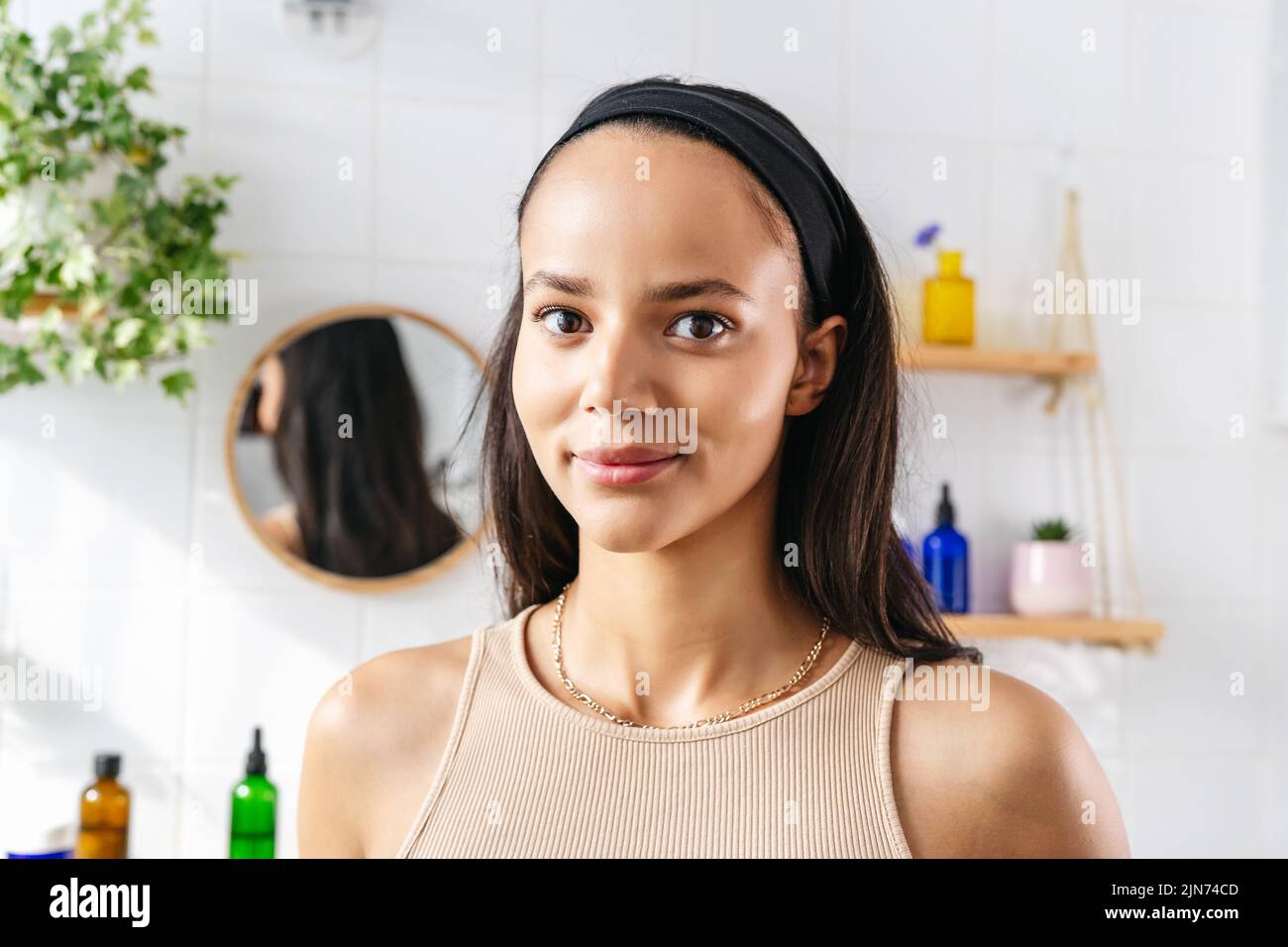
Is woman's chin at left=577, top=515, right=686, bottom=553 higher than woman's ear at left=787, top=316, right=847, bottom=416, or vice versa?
woman's ear at left=787, top=316, right=847, bottom=416

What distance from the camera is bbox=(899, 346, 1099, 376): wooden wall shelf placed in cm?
150

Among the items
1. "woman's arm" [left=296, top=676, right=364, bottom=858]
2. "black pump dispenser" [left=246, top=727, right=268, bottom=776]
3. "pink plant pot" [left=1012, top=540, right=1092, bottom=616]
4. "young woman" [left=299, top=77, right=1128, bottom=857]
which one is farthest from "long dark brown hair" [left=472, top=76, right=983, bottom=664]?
"pink plant pot" [left=1012, top=540, right=1092, bottom=616]

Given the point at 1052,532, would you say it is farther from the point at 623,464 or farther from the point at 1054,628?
the point at 623,464

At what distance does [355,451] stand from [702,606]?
93cm

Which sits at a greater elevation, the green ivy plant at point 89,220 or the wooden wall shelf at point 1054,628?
the green ivy plant at point 89,220

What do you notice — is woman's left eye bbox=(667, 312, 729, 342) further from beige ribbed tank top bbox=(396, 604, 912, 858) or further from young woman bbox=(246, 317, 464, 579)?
young woman bbox=(246, 317, 464, 579)

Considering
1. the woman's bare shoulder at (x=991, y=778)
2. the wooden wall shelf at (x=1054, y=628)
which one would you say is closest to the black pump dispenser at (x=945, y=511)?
the wooden wall shelf at (x=1054, y=628)

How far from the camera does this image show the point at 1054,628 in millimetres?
1498

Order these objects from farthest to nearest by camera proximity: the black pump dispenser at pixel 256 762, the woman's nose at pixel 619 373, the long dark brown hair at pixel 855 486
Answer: the black pump dispenser at pixel 256 762 < the long dark brown hair at pixel 855 486 < the woman's nose at pixel 619 373

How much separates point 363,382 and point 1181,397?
3.51ft

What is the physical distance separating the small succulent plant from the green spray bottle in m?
0.95

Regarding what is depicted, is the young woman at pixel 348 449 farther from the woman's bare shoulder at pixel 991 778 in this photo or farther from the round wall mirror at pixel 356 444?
the woman's bare shoulder at pixel 991 778

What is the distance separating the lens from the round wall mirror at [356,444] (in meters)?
1.42

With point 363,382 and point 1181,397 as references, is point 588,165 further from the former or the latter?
point 1181,397
